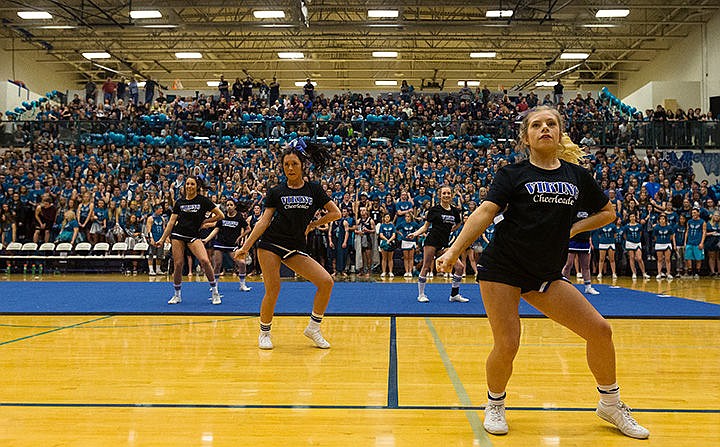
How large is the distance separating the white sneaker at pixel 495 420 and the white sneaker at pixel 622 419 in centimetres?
60

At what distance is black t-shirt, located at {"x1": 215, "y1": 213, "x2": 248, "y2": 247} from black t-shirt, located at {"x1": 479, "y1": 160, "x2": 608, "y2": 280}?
10.8m

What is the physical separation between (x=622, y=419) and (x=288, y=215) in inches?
151

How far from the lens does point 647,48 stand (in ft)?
104

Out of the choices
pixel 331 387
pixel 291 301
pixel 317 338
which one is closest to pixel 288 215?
pixel 317 338

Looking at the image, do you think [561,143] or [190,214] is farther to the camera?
[190,214]

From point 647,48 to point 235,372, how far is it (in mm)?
32171

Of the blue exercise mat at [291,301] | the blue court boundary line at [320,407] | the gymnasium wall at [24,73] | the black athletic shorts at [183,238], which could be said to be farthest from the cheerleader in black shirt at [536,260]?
the gymnasium wall at [24,73]

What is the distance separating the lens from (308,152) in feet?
21.7

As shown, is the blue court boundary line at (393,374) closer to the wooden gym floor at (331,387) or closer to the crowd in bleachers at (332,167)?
the wooden gym floor at (331,387)

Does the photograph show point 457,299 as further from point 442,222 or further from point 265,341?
point 265,341

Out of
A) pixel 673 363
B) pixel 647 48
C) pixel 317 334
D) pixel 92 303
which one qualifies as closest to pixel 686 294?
pixel 673 363

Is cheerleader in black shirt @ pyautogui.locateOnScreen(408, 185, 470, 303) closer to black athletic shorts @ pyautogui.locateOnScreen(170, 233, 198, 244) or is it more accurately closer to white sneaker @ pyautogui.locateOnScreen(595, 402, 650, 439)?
black athletic shorts @ pyautogui.locateOnScreen(170, 233, 198, 244)

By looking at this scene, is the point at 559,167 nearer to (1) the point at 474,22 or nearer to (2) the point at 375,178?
(2) the point at 375,178

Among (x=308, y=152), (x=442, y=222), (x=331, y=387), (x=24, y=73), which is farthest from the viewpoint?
(x=24, y=73)
